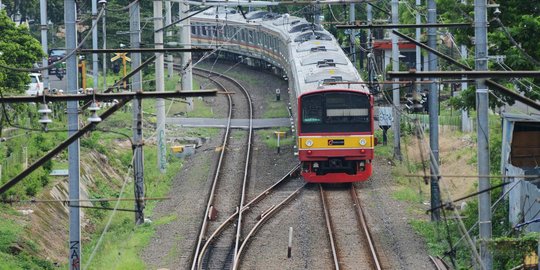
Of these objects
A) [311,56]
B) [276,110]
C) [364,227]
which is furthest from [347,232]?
[276,110]

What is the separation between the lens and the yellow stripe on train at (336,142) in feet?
84.7

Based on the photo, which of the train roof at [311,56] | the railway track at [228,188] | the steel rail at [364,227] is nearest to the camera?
the steel rail at [364,227]

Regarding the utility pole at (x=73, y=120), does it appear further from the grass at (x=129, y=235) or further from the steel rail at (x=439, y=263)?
the steel rail at (x=439, y=263)

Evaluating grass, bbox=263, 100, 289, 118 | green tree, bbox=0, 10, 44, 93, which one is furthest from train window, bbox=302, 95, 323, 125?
grass, bbox=263, 100, 289, 118

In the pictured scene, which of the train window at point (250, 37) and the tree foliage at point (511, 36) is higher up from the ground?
the train window at point (250, 37)

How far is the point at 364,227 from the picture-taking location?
21.6 metres

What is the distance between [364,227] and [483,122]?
664 centimetres

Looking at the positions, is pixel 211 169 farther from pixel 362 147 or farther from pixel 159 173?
pixel 362 147

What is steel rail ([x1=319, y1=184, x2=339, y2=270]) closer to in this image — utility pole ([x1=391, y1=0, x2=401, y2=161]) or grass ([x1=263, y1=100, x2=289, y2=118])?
utility pole ([x1=391, y1=0, x2=401, y2=161])

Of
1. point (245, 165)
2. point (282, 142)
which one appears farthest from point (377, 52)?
point (245, 165)

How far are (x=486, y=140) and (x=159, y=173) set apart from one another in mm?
14354

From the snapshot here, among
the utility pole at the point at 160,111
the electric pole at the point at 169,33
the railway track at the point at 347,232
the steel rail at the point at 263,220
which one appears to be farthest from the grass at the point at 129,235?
the electric pole at the point at 169,33

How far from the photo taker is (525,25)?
783 inches

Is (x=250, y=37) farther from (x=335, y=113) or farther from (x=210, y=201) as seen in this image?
(x=210, y=201)
